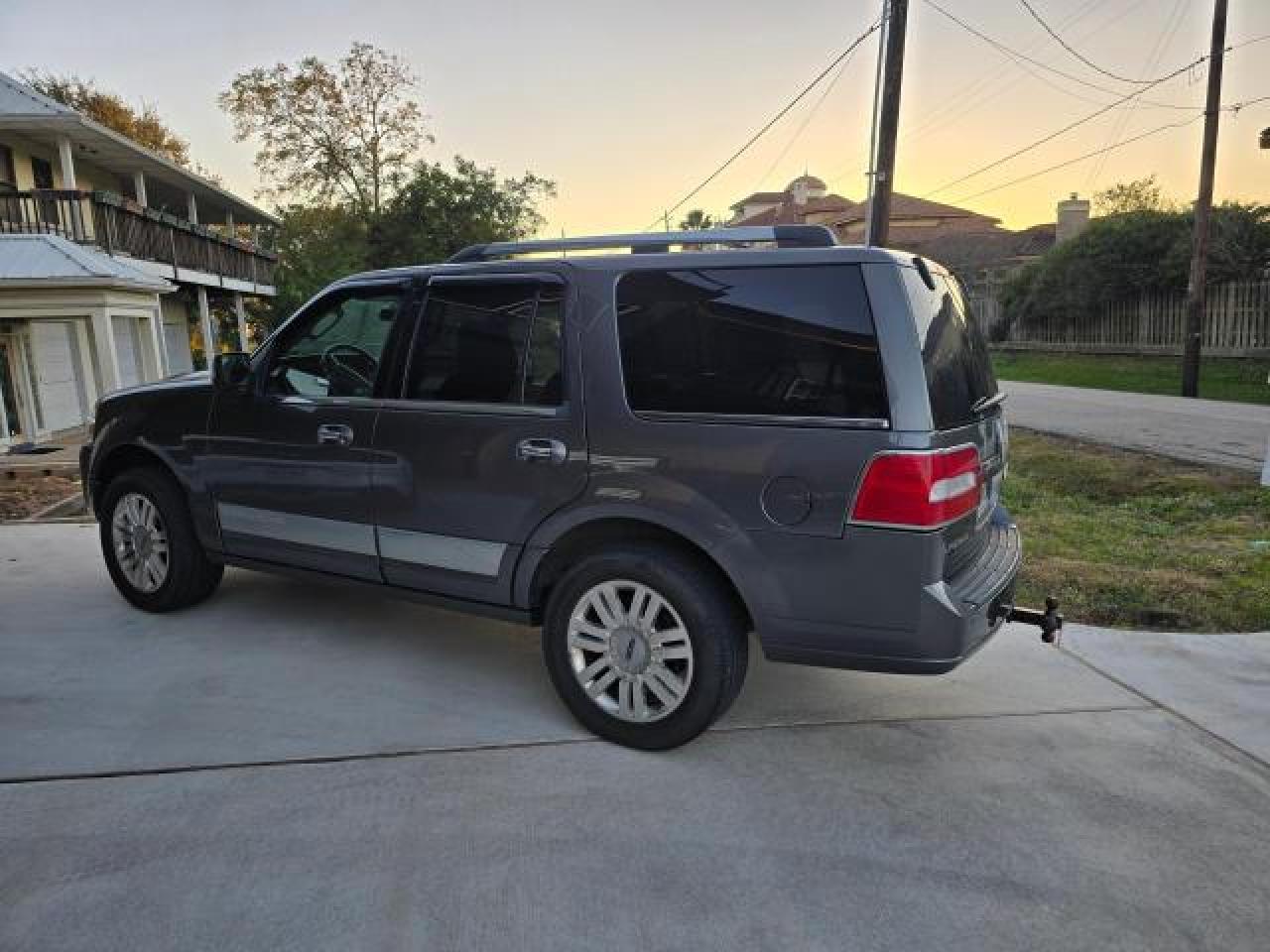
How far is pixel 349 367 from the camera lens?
161 inches

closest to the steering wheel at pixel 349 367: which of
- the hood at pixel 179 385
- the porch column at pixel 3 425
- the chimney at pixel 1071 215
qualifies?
the hood at pixel 179 385

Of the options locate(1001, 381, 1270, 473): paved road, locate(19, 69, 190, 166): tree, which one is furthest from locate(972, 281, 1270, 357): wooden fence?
locate(19, 69, 190, 166): tree

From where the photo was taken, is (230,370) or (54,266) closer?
(230,370)

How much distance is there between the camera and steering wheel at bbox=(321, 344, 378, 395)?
3977 mm

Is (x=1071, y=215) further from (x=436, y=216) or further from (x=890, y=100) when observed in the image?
(x=890, y=100)

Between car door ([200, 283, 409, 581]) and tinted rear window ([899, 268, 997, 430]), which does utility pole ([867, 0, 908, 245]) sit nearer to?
tinted rear window ([899, 268, 997, 430])

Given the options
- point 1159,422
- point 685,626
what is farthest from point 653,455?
point 1159,422

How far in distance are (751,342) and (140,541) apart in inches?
143

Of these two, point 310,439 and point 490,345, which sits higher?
point 490,345

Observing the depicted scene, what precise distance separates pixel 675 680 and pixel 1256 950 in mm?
1826

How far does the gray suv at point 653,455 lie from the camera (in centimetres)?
289

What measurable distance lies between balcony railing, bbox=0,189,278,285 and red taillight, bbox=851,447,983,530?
1576 cm

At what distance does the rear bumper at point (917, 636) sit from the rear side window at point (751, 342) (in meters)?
0.68

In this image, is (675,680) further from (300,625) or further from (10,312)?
(10,312)
